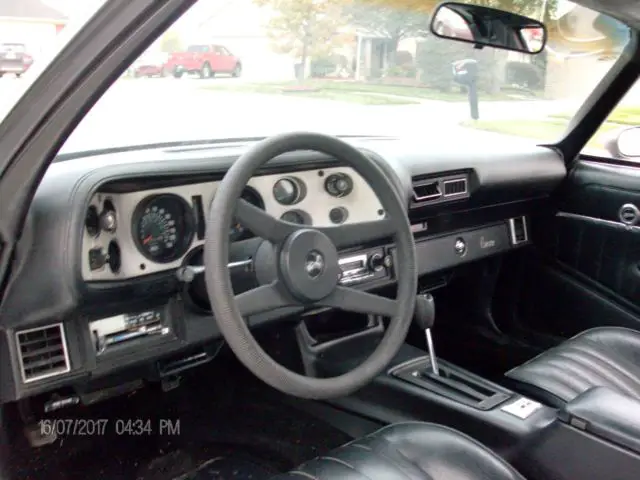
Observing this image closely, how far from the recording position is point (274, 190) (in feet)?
7.57

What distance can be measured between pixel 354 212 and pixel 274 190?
304 millimetres

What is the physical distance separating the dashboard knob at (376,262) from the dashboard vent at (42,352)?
1078 mm

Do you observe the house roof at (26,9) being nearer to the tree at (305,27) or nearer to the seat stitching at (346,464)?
the seat stitching at (346,464)

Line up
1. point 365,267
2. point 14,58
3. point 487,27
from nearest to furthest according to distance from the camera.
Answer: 1. point 14,58
2. point 365,267
3. point 487,27

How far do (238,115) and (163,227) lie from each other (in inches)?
35.3

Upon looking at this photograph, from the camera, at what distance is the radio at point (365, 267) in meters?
2.54

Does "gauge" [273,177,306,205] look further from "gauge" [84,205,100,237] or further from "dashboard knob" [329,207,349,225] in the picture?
"gauge" [84,205,100,237]

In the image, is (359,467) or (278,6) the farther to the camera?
(278,6)

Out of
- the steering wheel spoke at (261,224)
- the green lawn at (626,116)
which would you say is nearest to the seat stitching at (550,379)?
the steering wheel spoke at (261,224)

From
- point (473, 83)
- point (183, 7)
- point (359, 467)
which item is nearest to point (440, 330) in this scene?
point (473, 83)

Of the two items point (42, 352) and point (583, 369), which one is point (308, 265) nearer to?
point (42, 352)

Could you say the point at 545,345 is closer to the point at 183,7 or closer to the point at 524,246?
the point at 524,246

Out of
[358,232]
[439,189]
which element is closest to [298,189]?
[358,232]

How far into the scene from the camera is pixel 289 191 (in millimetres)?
2359
